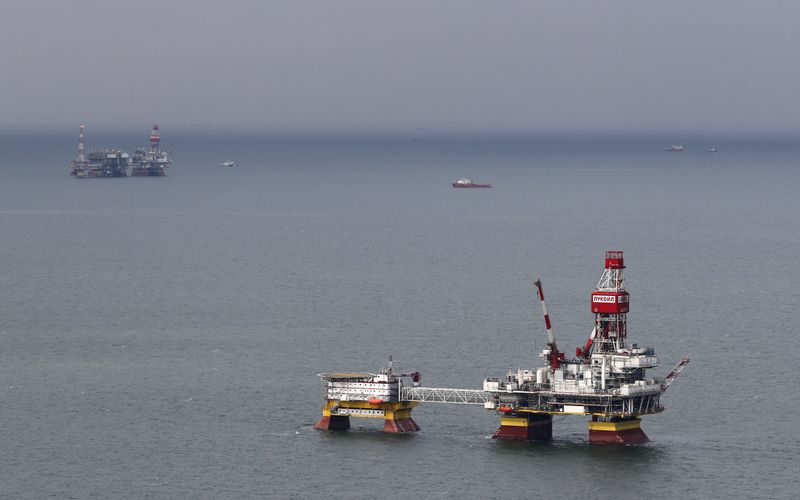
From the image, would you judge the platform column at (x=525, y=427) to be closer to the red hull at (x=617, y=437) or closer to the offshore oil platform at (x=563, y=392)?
the offshore oil platform at (x=563, y=392)

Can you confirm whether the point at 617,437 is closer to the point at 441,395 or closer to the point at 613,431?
the point at 613,431

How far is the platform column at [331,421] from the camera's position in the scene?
142m

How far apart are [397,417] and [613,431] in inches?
609

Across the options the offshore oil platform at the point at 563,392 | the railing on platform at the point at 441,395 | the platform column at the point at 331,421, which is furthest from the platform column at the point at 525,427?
the platform column at the point at 331,421

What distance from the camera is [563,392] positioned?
136 metres

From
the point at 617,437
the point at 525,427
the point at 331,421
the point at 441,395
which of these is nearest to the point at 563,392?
the point at 525,427

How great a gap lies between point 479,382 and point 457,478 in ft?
96.1

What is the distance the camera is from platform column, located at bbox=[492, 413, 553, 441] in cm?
13825

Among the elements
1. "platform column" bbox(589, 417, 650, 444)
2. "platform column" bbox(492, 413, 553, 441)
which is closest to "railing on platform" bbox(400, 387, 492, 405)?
"platform column" bbox(492, 413, 553, 441)

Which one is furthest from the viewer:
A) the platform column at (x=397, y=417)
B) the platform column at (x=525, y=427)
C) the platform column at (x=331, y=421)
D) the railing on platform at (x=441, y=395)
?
the platform column at (x=331, y=421)

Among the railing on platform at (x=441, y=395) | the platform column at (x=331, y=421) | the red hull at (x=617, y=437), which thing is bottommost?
the red hull at (x=617, y=437)

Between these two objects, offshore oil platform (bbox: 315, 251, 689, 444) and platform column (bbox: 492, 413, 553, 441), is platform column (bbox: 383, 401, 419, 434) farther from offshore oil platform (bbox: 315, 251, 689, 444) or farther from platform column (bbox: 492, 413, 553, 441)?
platform column (bbox: 492, 413, 553, 441)

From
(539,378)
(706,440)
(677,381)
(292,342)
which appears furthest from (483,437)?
(292,342)

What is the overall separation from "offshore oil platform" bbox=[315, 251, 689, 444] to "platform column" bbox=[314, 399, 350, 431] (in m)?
0.06
